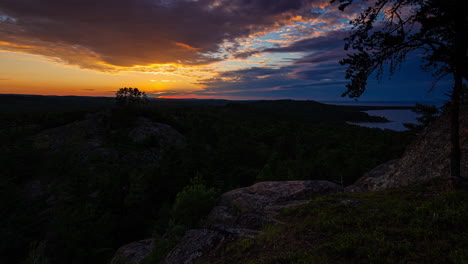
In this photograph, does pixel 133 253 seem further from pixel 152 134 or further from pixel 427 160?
pixel 152 134

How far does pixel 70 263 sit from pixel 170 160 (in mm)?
12653

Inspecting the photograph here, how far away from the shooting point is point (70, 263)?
16406 millimetres

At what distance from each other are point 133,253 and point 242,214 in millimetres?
8933

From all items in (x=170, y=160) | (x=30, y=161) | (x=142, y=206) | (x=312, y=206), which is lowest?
(x=142, y=206)

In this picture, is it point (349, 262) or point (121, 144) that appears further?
point (121, 144)

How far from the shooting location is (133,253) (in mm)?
13453

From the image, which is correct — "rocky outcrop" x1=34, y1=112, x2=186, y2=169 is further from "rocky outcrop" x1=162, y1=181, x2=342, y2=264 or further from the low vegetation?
the low vegetation

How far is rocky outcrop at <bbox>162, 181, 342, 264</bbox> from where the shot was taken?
7.30 m

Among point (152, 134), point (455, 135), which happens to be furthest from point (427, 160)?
point (152, 134)

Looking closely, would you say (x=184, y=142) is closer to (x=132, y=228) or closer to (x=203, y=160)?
(x=203, y=160)

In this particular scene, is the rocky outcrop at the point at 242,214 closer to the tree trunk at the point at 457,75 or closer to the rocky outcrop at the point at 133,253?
the rocky outcrop at the point at 133,253

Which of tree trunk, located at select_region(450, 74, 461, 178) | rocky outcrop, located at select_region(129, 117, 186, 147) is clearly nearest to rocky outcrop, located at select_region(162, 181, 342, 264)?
tree trunk, located at select_region(450, 74, 461, 178)

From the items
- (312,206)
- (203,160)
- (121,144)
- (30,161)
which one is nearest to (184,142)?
(121,144)

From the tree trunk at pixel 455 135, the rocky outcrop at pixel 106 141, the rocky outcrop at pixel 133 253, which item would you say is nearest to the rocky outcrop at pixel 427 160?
the tree trunk at pixel 455 135
